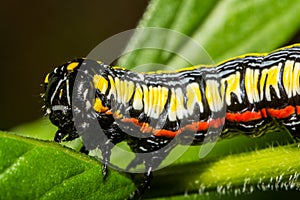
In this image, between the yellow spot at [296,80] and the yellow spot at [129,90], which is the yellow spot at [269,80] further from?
the yellow spot at [129,90]

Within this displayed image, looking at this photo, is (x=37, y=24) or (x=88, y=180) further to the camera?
(x=37, y=24)

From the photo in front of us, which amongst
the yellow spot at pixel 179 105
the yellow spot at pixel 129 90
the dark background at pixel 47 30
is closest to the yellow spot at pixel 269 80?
the yellow spot at pixel 179 105

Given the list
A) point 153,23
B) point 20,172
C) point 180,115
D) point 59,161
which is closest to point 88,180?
point 59,161

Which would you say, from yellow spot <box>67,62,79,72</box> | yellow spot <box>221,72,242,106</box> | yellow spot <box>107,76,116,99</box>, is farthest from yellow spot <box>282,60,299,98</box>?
yellow spot <box>67,62,79,72</box>

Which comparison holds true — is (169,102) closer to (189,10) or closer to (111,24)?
(189,10)

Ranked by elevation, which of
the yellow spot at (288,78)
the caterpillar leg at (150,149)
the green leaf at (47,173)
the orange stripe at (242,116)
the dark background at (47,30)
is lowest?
the dark background at (47,30)

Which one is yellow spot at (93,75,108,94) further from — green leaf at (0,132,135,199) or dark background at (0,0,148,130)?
dark background at (0,0,148,130)
